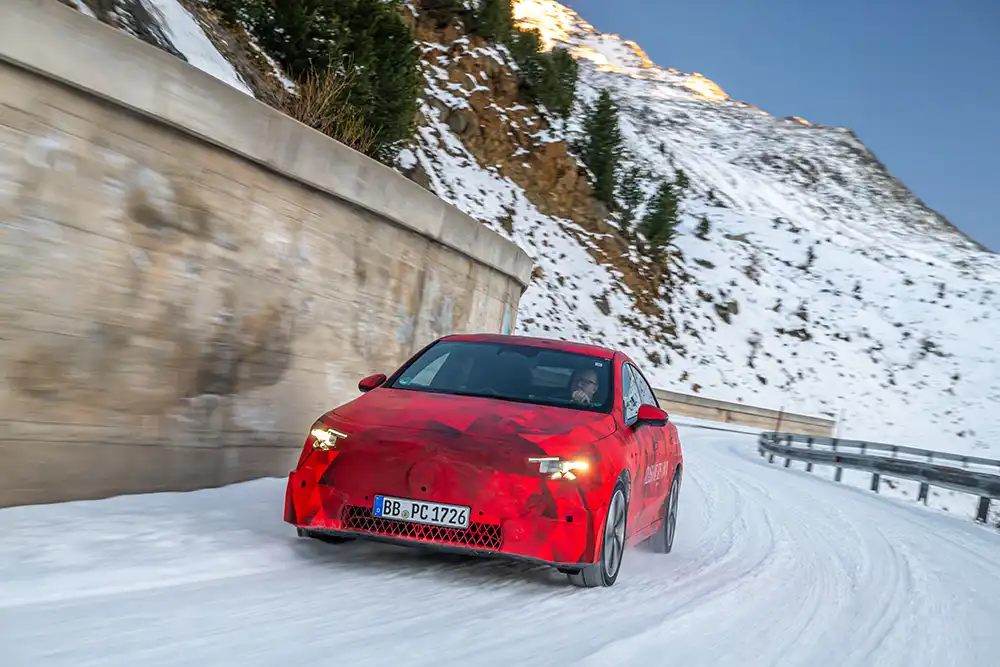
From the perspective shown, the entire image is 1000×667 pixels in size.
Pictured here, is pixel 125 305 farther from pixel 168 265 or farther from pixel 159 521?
pixel 159 521

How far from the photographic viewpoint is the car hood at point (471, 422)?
550 centimetres

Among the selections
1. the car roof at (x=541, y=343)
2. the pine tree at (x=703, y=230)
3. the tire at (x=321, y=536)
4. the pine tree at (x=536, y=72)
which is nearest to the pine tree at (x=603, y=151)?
the pine tree at (x=536, y=72)

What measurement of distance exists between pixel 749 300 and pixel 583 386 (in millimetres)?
52485

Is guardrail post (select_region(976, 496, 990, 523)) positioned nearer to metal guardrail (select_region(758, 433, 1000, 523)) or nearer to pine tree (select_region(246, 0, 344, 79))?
metal guardrail (select_region(758, 433, 1000, 523))

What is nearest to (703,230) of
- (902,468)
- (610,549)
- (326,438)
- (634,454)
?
(902,468)

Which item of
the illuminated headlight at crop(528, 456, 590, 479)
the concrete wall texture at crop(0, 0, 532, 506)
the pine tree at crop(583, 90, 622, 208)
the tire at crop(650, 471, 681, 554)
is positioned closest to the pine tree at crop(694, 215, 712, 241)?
the pine tree at crop(583, 90, 622, 208)

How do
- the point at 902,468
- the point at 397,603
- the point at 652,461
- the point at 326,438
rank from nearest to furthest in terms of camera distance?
the point at 397,603 → the point at 326,438 → the point at 652,461 → the point at 902,468

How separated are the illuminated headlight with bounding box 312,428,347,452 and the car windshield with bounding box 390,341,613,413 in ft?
3.26

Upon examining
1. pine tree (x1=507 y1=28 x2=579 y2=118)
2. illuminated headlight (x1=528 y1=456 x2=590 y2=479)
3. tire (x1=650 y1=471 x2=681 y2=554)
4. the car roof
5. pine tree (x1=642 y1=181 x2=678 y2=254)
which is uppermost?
pine tree (x1=507 y1=28 x2=579 y2=118)

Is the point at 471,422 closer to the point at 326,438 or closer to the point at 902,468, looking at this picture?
the point at 326,438

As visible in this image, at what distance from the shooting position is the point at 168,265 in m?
6.69

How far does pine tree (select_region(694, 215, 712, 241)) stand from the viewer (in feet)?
204

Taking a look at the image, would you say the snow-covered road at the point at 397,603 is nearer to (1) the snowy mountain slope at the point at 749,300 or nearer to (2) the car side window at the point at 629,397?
(2) the car side window at the point at 629,397

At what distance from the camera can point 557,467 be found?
17.8ft
